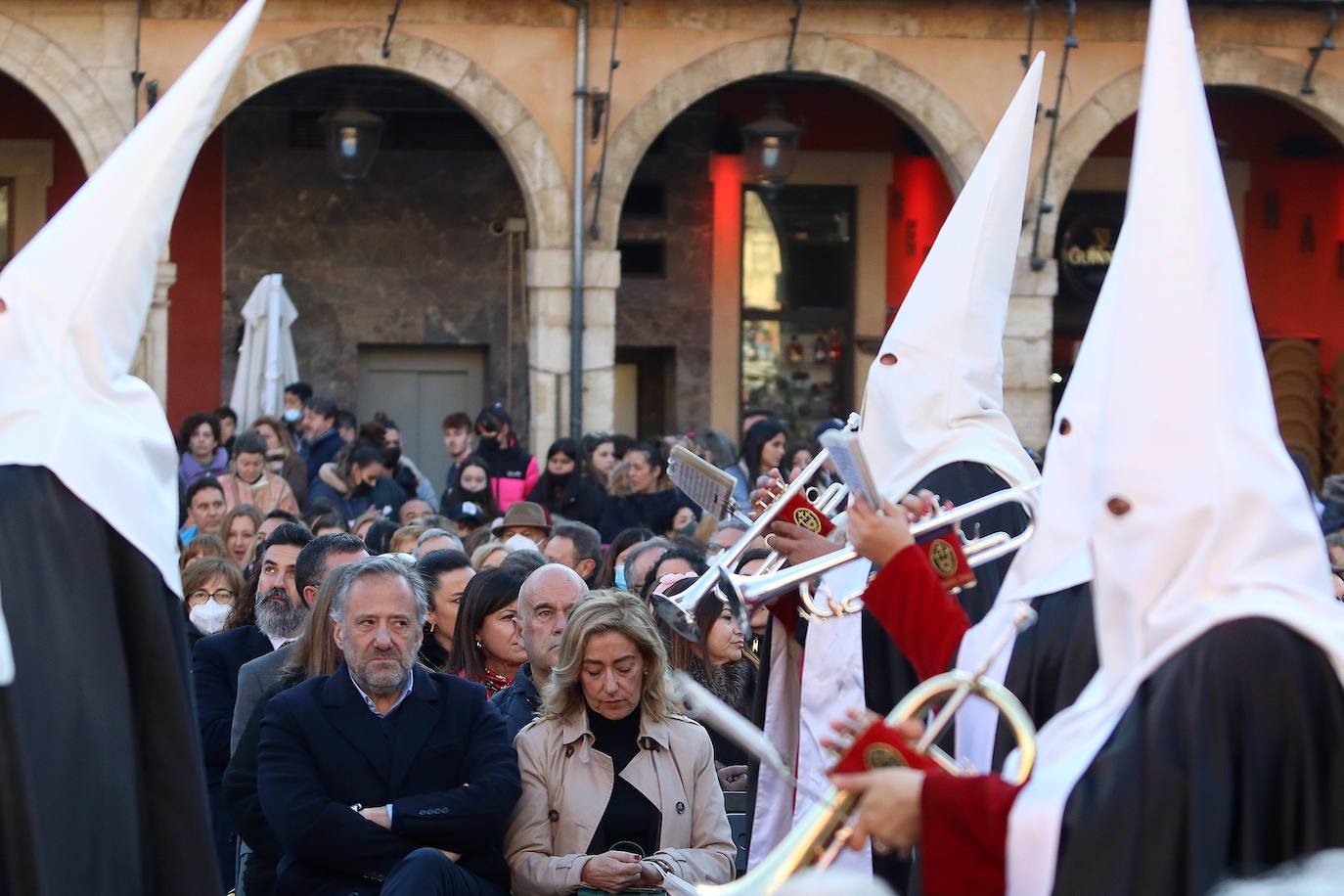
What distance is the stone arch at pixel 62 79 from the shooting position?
1323cm

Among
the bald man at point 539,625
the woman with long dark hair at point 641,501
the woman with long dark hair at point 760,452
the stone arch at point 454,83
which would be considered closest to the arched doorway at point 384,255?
the stone arch at point 454,83

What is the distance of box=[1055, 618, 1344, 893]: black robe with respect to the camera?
9.70ft

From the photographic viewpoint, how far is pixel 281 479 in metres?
10.8

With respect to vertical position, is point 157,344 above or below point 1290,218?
below

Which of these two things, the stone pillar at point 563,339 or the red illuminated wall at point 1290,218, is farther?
the red illuminated wall at point 1290,218

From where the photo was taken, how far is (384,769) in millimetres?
4918

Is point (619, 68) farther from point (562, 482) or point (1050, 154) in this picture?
point (562, 482)

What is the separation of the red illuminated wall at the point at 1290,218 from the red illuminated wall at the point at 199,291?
801 centimetres

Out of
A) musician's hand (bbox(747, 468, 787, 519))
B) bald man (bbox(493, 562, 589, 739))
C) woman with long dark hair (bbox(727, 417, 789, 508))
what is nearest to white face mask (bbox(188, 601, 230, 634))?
bald man (bbox(493, 562, 589, 739))

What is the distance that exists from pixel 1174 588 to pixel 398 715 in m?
2.48

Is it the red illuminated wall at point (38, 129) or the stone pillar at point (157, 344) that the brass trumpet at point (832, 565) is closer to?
the stone pillar at point (157, 344)

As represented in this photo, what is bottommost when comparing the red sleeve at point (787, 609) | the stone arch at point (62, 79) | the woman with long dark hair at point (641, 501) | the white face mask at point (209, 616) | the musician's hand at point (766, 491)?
the white face mask at point (209, 616)

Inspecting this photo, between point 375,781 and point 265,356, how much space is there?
9.92 metres

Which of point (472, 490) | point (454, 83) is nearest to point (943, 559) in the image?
point (472, 490)
